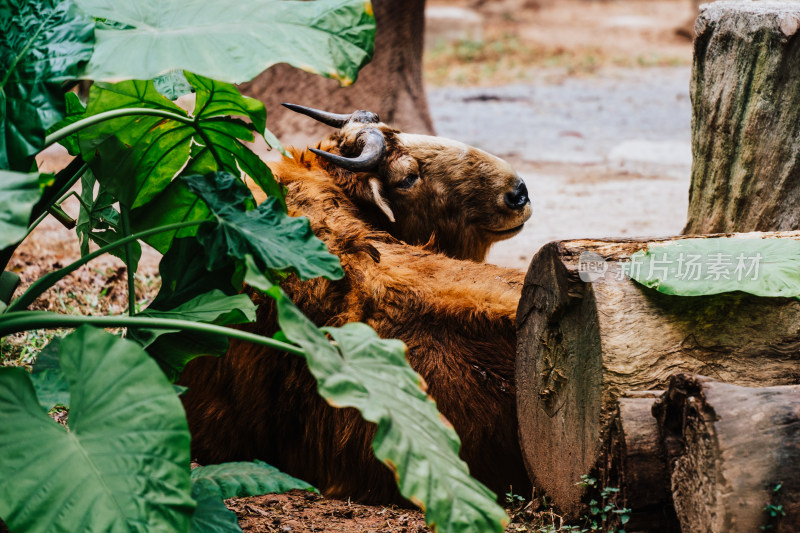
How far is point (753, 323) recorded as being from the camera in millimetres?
2611

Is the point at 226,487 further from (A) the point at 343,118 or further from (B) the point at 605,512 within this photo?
(A) the point at 343,118

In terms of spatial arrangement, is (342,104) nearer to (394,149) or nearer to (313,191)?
(394,149)

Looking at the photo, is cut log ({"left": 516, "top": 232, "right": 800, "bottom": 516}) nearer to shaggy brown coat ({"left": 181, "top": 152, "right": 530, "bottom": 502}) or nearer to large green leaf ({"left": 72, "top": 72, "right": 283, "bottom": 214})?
shaggy brown coat ({"left": 181, "top": 152, "right": 530, "bottom": 502})

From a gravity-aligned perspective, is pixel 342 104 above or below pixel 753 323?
above

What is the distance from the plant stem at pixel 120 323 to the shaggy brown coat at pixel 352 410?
3.43ft

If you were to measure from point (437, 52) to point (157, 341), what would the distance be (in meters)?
13.9

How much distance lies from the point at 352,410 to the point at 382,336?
31cm

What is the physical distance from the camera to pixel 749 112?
381cm

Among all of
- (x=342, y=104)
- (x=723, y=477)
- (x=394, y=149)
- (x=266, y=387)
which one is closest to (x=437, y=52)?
(x=342, y=104)

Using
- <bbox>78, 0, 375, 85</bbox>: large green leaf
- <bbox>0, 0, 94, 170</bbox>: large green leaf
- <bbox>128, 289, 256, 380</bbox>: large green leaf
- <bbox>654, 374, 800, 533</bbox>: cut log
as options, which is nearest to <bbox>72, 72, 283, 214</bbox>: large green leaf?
<bbox>78, 0, 375, 85</bbox>: large green leaf

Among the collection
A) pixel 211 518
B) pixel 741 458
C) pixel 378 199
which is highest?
pixel 378 199

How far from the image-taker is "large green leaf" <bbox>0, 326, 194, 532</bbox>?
195cm

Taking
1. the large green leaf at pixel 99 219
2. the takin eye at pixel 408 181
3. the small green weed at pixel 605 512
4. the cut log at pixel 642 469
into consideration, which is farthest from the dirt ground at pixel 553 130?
the takin eye at pixel 408 181

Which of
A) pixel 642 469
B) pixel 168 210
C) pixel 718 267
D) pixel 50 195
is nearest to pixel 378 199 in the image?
pixel 168 210
